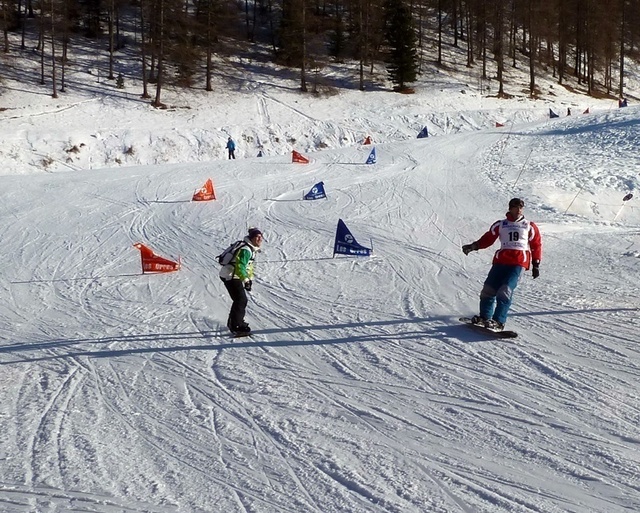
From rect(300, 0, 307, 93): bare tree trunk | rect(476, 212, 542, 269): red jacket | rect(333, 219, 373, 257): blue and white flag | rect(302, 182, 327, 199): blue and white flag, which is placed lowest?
rect(333, 219, 373, 257): blue and white flag

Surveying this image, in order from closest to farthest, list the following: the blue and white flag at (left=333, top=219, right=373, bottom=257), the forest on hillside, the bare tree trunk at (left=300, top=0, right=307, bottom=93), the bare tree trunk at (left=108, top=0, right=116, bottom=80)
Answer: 1. the blue and white flag at (left=333, top=219, right=373, bottom=257)
2. the bare tree trunk at (left=108, top=0, right=116, bottom=80)
3. the forest on hillside
4. the bare tree trunk at (left=300, top=0, right=307, bottom=93)

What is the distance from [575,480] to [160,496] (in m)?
2.90

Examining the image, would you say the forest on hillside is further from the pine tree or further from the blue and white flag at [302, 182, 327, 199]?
the blue and white flag at [302, 182, 327, 199]

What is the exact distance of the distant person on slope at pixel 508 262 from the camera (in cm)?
804

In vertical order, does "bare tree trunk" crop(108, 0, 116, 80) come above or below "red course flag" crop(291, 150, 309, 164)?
above

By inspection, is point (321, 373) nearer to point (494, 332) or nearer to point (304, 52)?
point (494, 332)

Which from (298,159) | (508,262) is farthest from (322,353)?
(298,159)

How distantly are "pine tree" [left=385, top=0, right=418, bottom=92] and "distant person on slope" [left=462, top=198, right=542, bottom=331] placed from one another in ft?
129

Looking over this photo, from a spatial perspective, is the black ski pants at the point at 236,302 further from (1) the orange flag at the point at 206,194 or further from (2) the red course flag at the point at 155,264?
(1) the orange flag at the point at 206,194

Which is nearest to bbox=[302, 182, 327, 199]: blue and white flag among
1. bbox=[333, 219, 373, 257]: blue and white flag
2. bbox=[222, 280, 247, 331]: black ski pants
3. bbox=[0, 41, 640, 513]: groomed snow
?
bbox=[0, 41, 640, 513]: groomed snow

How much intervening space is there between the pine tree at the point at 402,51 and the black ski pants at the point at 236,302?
39.4 m

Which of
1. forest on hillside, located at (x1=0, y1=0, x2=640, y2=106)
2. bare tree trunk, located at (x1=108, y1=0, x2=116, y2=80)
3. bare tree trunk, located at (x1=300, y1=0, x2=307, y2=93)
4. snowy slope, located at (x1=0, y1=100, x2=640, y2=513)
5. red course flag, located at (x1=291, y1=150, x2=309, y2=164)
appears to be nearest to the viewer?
snowy slope, located at (x1=0, y1=100, x2=640, y2=513)

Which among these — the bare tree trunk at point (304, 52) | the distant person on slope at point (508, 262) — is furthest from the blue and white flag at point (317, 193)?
the bare tree trunk at point (304, 52)

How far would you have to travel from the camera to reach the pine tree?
149 ft
